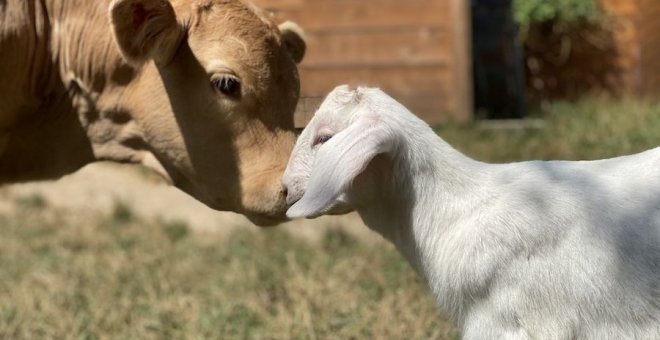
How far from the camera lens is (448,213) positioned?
148 inches

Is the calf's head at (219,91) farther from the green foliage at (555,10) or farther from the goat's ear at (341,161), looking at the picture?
the green foliage at (555,10)

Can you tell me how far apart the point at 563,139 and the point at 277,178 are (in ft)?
20.3

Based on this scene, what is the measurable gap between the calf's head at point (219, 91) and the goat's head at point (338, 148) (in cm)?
46

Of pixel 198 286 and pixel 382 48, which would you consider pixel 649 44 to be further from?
pixel 198 286

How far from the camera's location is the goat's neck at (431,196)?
3.76 m

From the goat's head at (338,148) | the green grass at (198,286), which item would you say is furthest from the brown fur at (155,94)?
the green grass at (198,286)

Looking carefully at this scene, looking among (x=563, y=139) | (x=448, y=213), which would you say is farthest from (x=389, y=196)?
(x=563, y=139)

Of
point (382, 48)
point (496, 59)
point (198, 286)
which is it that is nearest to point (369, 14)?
point (382, 48)

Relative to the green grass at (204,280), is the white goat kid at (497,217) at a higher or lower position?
higher

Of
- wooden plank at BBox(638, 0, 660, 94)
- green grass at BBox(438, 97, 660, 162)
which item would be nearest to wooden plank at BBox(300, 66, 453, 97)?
green grass at BBox(438, 97, 660, 162)

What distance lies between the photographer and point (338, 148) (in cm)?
358

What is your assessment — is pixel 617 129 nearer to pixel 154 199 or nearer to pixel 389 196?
pixel 154 199

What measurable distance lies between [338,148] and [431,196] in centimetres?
40

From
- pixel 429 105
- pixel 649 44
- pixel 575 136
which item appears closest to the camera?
pixel 575 136
